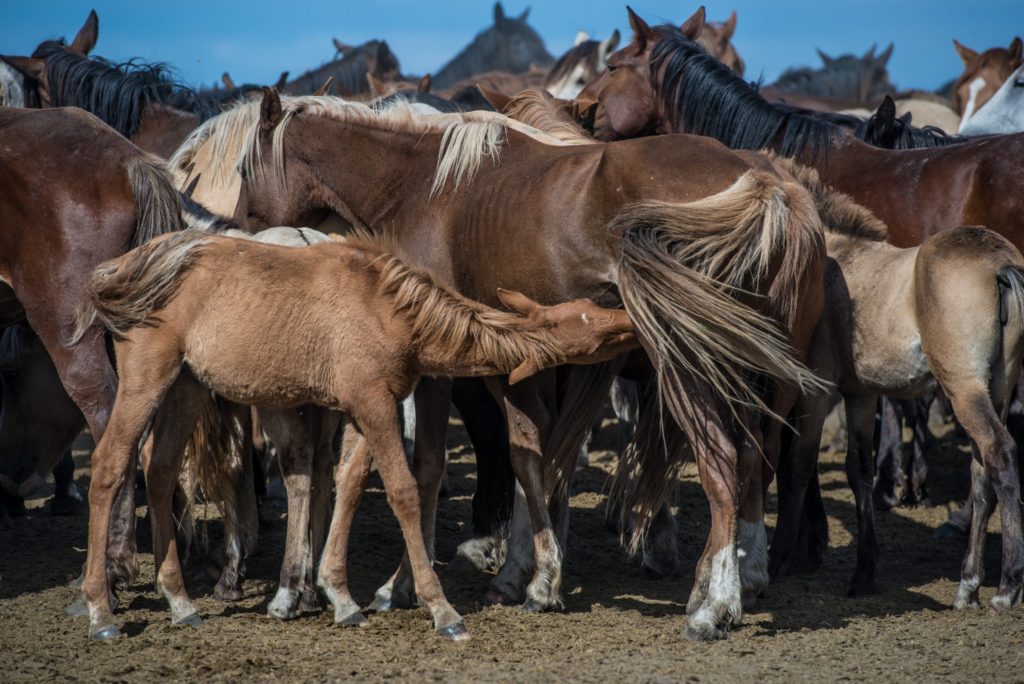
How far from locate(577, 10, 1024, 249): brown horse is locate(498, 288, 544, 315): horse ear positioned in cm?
313

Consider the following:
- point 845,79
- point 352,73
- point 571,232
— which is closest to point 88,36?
point 571,232

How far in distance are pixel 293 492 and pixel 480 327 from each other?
1.21 meters

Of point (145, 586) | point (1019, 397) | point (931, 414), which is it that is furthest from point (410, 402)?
point (931, 414)

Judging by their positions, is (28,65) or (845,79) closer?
(28,65)

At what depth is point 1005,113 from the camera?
9.86m

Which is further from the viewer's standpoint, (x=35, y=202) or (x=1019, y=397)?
(x=1019, y=397)

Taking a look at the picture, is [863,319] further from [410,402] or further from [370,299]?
[410,402]

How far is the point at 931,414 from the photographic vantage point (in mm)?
10516

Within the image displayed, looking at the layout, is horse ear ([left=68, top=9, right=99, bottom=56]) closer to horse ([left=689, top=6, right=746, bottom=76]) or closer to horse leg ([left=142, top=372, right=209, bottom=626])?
horse leg ([left=142, top=372, right=209, bottom=626])

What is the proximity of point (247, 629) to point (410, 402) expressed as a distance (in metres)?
3.01

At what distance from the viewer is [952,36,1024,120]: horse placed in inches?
519

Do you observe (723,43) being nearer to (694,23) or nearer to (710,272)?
(694,23)

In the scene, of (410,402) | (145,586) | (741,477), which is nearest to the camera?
(741,477)

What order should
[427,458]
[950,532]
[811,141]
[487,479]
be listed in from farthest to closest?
1. [811,141]
2. [950,532]
3. [487,479]
4. [427,458]
